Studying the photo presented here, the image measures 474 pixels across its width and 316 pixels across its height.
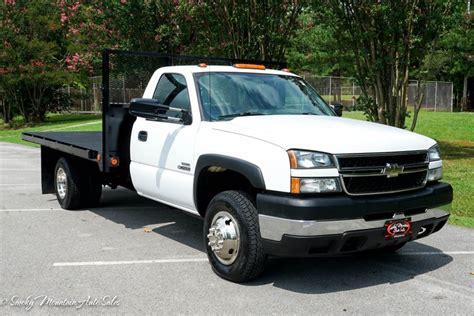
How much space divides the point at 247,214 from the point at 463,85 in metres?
45.2

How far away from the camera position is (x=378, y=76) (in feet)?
44.9

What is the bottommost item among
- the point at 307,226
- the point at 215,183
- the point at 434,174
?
the point at 307,226

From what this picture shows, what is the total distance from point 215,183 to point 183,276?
36.3 inches

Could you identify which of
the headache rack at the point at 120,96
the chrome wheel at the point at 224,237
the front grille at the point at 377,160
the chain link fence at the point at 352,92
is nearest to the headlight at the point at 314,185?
the front grille at the point at 377,160

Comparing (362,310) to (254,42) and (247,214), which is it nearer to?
(247,214)

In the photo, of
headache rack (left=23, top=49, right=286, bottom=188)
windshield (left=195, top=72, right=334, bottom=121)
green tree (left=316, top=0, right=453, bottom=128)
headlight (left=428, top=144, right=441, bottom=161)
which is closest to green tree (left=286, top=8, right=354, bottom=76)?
green tree (left=316, top=0, right=453, bottom=128)

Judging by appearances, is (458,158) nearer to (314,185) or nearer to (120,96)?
(120,96)

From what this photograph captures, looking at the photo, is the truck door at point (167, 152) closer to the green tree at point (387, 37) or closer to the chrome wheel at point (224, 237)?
the chrome wheel at point (224, 237)

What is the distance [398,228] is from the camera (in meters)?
4.82

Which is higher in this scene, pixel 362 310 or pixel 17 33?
pixel 17 33

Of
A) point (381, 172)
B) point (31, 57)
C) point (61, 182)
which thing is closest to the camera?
point (381, 172)

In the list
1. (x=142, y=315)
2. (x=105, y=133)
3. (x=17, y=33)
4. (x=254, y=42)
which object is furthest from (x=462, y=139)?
(x=17, y=33)

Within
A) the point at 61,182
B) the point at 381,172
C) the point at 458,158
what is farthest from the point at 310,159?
the point at 458,158

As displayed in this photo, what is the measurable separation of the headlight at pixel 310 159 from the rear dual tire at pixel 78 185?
4.37 m
